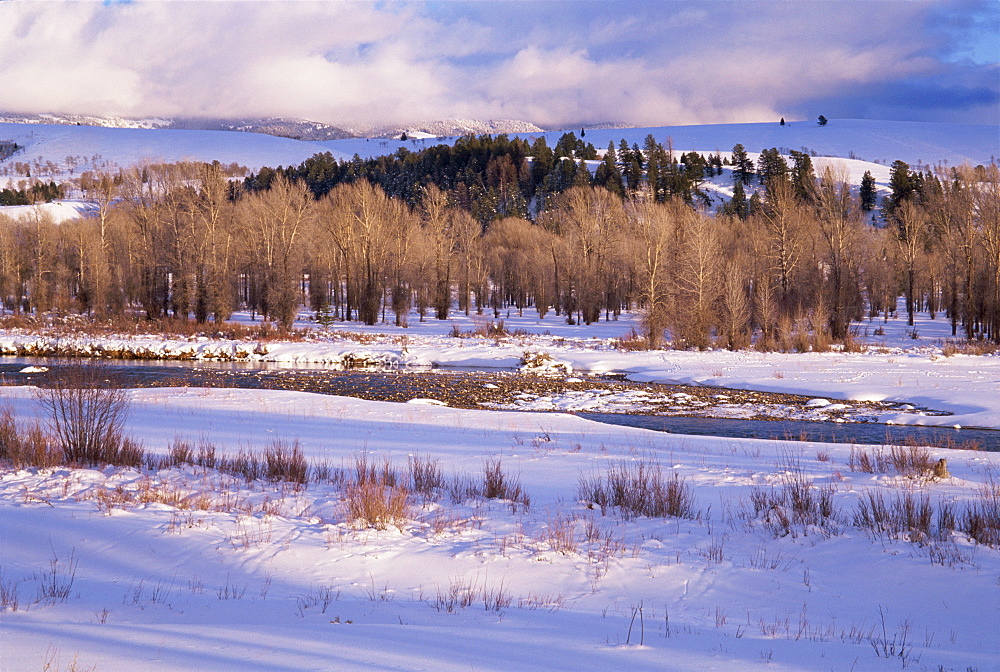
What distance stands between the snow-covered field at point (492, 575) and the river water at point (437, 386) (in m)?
5.54

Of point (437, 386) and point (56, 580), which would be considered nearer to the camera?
point (56, 580)

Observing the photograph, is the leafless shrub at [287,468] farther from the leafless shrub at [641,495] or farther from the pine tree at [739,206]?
the pine tree at [739,206]

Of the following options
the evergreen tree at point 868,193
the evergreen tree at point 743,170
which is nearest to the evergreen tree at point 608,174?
the evergreen tree at point 743,170

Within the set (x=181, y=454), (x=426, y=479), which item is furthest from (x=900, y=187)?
(x=181, y=454)

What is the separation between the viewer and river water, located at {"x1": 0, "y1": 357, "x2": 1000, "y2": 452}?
19.3 m

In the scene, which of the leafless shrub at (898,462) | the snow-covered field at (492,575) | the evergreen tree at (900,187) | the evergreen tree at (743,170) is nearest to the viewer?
the snow-covered field at (492,575)

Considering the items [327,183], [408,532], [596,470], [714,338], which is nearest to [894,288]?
[714,338]

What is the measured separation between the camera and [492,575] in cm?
682

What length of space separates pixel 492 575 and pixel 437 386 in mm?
22497

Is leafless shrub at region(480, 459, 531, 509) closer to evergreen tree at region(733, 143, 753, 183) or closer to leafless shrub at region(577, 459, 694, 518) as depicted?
leafless shrub at region(577, 459, 694, 518)

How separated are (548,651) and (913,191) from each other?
11902 cm

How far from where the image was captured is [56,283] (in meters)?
72.7

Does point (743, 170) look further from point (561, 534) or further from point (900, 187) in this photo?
point (561, 534)

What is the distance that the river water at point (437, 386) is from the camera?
19344mm
